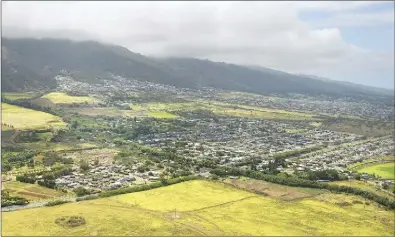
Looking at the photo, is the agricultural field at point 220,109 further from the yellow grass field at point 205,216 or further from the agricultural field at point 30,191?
the yellow grass field at point 205,216

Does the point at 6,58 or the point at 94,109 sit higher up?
the point at 6,58

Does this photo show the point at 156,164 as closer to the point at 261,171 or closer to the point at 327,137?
the point at 261,171

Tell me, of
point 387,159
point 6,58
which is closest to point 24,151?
point 387,159

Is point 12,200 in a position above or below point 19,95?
below

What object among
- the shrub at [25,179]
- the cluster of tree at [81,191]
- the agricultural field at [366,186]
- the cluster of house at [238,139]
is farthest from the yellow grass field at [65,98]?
the agricultural field at [366,186]

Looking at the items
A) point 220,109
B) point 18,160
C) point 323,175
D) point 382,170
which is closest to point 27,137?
point 18,160

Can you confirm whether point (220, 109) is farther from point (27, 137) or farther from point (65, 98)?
point (27, 137)
